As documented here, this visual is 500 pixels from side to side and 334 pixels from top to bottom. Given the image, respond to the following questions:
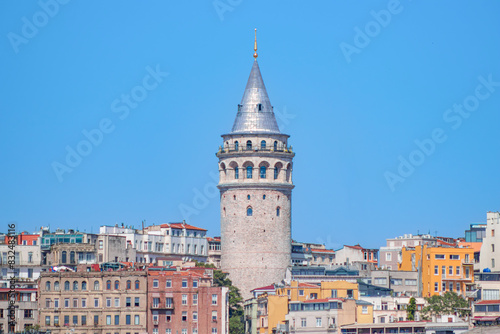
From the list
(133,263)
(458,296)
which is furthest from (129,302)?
(458,296)

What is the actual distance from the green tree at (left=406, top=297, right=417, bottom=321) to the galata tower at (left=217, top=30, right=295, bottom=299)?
16.6 metres

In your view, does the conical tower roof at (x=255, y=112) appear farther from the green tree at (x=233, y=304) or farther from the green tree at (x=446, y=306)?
the green tree at (x=446, y=306)

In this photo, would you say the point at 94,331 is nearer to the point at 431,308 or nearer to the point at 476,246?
the point at 431,308

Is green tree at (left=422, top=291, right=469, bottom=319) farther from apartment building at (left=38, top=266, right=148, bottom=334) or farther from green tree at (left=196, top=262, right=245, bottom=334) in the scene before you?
apartment building at (left=38, top=266, right=148, bottom=334)

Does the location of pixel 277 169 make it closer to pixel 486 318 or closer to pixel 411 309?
pixel 411 309

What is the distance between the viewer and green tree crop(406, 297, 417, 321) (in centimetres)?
11744

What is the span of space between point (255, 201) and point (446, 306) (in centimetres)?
2242

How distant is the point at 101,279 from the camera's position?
12162 cm

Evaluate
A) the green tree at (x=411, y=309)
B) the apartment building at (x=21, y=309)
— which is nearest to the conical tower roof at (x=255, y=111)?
the green tree at (x=411, y=309)

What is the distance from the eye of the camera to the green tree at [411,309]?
11744 centimetres

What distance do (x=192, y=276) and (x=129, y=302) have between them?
5.04 meters

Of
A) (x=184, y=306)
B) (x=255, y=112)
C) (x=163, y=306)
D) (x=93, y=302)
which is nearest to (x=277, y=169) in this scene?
(x=255, y=112)

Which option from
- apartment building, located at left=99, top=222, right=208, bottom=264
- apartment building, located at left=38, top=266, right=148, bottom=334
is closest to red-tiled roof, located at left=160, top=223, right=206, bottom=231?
apartment building, located at left=99, top=222, right=208, bottom=264

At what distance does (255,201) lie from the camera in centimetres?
13312
